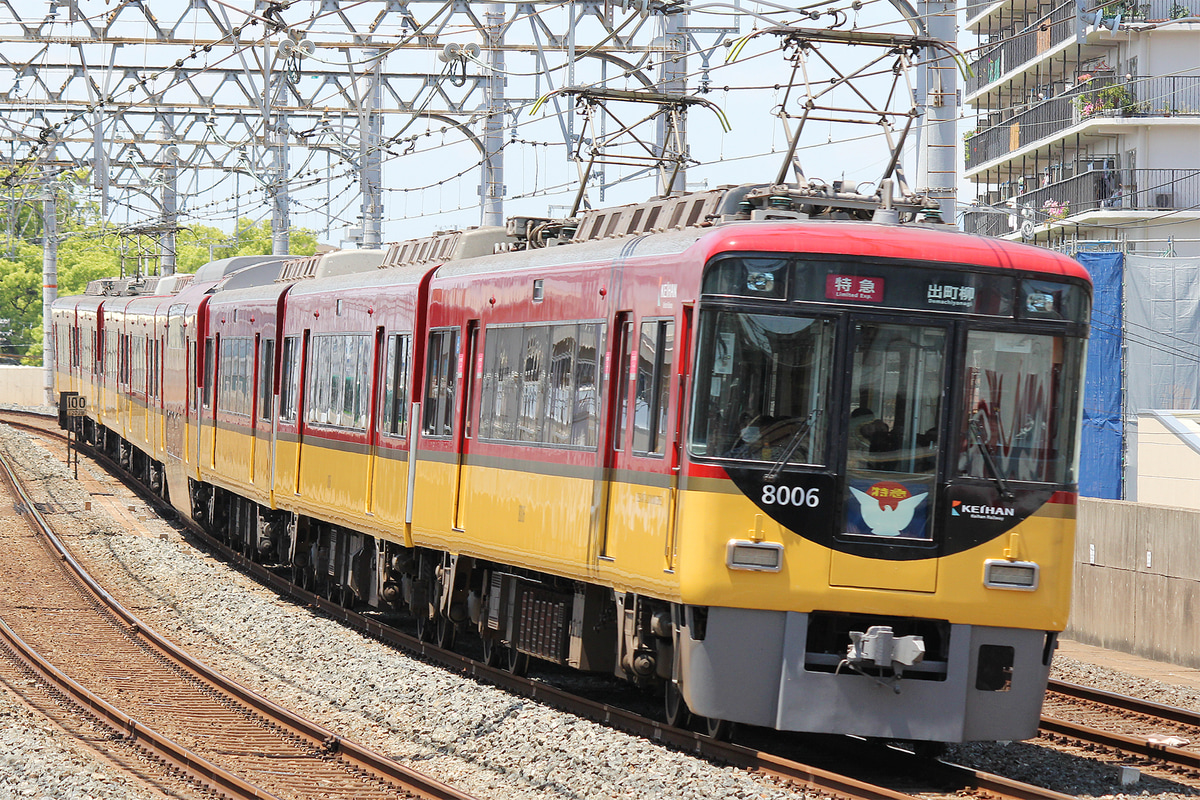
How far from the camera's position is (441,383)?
13.6 m

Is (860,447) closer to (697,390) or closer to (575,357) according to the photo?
(697,390)

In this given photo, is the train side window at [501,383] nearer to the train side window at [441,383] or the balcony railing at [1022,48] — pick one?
the train side window at [441,383]

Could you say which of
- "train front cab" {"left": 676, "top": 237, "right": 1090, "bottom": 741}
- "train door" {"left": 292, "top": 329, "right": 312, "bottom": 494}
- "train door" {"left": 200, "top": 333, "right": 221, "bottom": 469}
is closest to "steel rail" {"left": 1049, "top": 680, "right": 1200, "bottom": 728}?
"train front cab" {"left": 676, "top": 237, "right": 1090, "bottom": 741}

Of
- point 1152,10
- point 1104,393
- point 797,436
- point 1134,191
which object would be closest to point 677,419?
point 797,436

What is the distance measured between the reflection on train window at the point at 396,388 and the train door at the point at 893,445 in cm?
577

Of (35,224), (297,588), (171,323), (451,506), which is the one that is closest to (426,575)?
(451,506)

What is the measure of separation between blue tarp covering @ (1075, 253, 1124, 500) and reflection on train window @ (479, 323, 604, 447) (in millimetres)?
8411

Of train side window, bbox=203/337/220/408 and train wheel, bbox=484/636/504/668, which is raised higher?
train side window, bbox=203/337/220/408

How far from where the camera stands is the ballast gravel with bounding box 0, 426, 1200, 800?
9.39 metres

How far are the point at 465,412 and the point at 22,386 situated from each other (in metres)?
50.1

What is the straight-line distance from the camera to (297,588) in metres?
18.7

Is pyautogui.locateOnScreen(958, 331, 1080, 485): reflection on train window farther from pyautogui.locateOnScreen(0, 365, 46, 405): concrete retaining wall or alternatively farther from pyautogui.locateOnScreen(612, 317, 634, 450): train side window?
pyautogui.locateOnScreen(0, 365, 46, 405): concrete retaining wall

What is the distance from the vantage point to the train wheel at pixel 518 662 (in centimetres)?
1294

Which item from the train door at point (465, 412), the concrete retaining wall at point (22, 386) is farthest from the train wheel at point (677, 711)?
the concrete retaining wall at point (22, 386)
